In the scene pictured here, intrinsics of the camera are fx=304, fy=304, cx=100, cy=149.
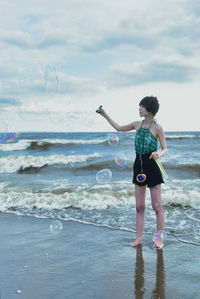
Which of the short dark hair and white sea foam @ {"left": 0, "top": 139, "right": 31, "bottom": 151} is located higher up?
the short dark hair

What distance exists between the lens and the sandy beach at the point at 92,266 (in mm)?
2746

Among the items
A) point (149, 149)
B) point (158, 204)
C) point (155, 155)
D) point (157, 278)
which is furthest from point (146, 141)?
point (157, 278)

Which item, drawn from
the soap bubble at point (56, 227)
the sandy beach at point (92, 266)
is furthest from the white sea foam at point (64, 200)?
the sandy beach at point (92, 266)

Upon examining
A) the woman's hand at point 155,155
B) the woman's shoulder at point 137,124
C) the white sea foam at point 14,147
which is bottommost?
the white sea foam at point 14,147

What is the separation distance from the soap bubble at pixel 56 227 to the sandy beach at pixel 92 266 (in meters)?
0.09

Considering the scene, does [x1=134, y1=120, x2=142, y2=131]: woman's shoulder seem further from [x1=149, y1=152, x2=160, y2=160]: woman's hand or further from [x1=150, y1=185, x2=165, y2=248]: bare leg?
[x1=150, y1=185, x2=165, y2=248]: bare leg

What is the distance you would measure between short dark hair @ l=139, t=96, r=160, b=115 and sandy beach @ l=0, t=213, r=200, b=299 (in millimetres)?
1764

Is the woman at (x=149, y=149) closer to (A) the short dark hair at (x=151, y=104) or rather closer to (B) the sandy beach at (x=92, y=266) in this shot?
(A) the short dark hair at (x=151, y=104)

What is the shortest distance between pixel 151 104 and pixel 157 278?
1.97 metres

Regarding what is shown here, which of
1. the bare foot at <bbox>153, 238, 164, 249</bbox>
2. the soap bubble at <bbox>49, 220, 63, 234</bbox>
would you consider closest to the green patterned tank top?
the bare foot at <bbox>153, 238, 164, 249</bbox>

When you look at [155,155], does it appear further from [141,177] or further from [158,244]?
[158,244]

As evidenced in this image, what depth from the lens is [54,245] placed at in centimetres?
401

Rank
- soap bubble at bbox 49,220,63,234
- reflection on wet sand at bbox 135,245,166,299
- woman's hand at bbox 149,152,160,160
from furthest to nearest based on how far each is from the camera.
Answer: soap bubble at bbox 49,220,63,234, woman's hand at bbox 149,152,160,160, reflection on wet sand at bbox 135,245,166,299

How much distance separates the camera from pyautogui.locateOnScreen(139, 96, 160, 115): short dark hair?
372 cm
